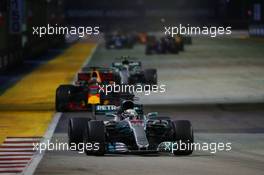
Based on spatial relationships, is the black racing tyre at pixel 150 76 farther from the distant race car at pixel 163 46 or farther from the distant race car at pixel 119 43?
the distant race car at pixel 119 43

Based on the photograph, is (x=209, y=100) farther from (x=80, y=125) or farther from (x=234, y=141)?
(x=80, y=125)

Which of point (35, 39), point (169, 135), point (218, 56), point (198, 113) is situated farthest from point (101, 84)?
point (35, 39)

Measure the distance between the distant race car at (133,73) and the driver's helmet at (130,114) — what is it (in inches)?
650

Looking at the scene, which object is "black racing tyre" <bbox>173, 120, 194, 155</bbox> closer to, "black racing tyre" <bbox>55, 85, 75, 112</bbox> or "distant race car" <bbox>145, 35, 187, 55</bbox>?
"black racing tyre" <bbox>55, 85, 75, 112</bbox>

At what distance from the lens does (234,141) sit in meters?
23.1

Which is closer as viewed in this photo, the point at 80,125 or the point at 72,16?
the point at 80,125

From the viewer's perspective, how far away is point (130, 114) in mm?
20891

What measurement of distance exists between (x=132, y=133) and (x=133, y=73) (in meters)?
19.9

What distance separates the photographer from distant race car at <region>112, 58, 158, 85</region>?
38.9m

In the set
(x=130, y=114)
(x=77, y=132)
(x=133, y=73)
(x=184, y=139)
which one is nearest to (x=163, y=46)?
(x=133, y=73)

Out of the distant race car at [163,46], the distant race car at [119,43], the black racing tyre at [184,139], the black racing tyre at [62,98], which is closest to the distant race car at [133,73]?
the black racing tyre at [62,98]

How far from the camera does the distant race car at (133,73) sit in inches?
1533

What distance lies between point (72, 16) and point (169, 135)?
13038 cm

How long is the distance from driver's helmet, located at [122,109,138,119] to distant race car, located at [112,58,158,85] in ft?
54.2
